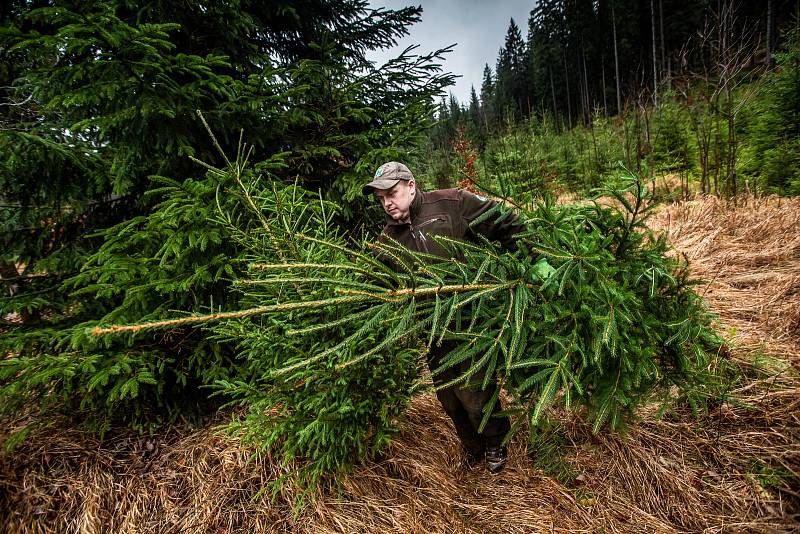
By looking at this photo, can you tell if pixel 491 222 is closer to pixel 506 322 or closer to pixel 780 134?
pixel 506 322

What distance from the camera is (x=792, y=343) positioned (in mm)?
2439

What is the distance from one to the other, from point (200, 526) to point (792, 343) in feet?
15.6

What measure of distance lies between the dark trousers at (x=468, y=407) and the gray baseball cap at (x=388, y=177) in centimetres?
123

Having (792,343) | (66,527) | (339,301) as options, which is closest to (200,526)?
(66,527)

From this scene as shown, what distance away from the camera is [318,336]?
1901 mm

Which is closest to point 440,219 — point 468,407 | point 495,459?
point 468,407

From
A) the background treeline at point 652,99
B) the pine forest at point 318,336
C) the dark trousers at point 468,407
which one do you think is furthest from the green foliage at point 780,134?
the dark trousers at point 468,407

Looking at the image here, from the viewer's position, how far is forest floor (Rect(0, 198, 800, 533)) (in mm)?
1873

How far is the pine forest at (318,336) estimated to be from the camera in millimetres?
1453

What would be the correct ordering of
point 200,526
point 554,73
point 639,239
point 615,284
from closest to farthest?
1. point 615,284
2. point 639,239
3. point 200,526
4. point 554,73

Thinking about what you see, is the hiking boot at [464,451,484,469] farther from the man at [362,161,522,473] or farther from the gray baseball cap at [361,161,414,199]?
the gray baseball cap at [361,161,414,199]

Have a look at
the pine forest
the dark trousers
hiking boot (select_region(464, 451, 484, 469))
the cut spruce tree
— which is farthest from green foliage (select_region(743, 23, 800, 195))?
hiking boot (select_region(464, 451, 484, 469))

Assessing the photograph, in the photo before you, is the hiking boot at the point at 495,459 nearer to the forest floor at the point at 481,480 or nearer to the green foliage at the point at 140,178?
the forest floor at the point at 481,480

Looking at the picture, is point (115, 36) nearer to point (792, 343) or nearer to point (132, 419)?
point (132, 419)
